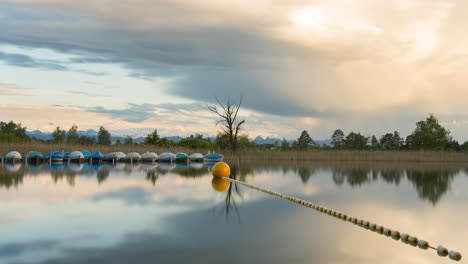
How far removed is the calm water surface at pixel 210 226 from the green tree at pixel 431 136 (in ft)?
135

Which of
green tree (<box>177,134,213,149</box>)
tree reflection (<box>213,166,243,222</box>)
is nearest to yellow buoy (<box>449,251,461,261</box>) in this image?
tree reflection (<box>213,166,243,222</box>)

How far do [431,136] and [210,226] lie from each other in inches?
1945

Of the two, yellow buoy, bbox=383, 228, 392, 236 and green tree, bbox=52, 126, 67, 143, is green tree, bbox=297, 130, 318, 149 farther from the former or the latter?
yellow buoy, bbox=383, 228, 392, 236

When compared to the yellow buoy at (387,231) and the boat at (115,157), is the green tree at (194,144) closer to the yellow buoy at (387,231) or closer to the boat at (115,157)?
the boat at (115,157)

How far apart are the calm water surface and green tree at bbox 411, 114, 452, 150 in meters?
41.0

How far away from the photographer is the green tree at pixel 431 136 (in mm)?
50688

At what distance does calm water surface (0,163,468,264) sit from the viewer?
5633 mm

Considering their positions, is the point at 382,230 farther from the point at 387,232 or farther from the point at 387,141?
the point at 387,141

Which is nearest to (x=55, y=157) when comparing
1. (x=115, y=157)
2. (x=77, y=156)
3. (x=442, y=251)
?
(x=77, y=156)

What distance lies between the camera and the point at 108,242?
6168mm

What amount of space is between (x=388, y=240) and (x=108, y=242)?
4328mm

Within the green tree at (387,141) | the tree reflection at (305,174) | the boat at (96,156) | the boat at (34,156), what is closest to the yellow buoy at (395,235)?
the tree reflection at (305,174)

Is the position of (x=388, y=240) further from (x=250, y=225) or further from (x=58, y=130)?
(x=58, y=130)

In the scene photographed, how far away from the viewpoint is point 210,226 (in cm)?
750
